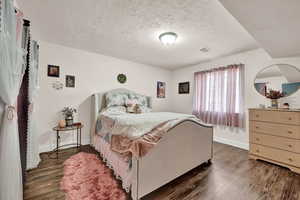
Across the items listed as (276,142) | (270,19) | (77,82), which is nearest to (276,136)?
(276,142)

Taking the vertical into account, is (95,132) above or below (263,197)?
above

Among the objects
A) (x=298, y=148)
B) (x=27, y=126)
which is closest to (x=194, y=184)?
(x=298, y=148)

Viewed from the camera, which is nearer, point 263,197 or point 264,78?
point 263,197

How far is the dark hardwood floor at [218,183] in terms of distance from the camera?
1606mm

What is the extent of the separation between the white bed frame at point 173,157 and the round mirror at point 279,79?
71.0 inches

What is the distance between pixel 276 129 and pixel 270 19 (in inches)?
73.9

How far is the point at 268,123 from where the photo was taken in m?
2.46

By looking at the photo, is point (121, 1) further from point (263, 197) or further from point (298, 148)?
point (298, 148)

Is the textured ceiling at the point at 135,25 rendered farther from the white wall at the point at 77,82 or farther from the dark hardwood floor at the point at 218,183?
the dark hardwood floor at the point at 218,183

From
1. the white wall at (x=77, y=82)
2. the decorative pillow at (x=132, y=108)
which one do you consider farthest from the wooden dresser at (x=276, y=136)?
the white wall at (x=77, y=82)

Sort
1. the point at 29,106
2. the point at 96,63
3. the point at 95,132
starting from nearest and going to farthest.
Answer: the point at 29,106 < the point at 95,132 < the point at 96,63

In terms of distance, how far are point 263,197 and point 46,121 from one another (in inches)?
152

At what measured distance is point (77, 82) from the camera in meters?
3.22

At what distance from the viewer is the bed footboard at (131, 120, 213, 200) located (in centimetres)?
150
